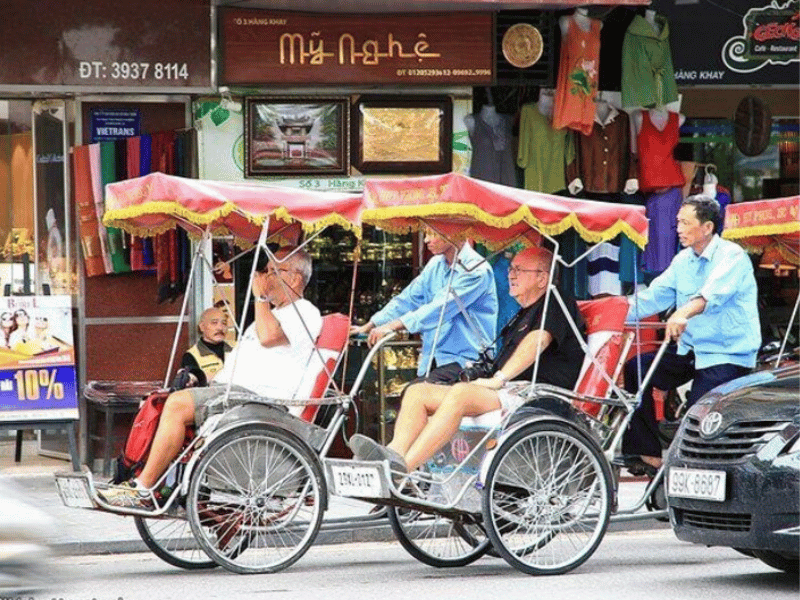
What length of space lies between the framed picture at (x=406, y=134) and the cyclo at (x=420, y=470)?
4.58 m

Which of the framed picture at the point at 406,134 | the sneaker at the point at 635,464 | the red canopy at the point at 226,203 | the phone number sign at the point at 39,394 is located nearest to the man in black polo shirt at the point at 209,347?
the phone number sign at the point at 39,394

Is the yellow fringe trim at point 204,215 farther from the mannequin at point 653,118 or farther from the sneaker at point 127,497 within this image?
the mannequin at point 653,118

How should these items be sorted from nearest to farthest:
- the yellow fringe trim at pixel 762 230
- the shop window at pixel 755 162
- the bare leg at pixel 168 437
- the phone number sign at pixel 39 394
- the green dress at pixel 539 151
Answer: the bare leg at pixel 168 437
the yellow fringe trim at pixel 762 230
the phone number sign at pixel 39 394
the green dress at pixel 539 151
the shop window at pixel 755 162

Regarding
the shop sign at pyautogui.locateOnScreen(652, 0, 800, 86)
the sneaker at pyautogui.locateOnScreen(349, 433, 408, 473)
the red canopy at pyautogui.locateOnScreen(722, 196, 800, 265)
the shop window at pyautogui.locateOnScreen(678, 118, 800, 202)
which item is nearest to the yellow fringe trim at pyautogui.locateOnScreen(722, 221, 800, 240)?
the red canopy at pyautogui.locateOnScreen(722, 196, 800, 265)

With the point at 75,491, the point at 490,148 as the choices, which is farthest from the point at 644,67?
the point at 75,491

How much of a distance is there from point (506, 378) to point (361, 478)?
1057mm

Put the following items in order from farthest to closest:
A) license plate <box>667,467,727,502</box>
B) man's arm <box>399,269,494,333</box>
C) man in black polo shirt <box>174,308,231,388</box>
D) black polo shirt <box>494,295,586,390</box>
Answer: man in black polo shirt <box>174,308,231,388</box>, man's arm <box>399,269,494,333</box>, black polo shirt <box>494,295,586,390</box>, license plate <box>667,467,727,502</box>

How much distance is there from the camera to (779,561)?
32.6 feet

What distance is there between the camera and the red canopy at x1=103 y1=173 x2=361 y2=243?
10602 mm

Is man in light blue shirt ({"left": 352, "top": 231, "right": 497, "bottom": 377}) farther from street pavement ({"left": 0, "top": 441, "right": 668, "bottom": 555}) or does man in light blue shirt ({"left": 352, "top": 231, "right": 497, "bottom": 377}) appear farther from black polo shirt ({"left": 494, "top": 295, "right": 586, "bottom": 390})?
street pavement ({"left": 0, "top": 441, "right": 668, "bottom": 555})

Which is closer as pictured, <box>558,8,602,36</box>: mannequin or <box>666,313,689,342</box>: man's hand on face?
<box>666,313,689,342</box>: man's hand on face

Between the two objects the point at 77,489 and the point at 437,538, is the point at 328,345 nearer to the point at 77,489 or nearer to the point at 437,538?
the point at 437,538

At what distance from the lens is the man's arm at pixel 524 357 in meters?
10.6

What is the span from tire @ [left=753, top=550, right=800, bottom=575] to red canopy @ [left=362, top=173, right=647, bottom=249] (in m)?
1.86
